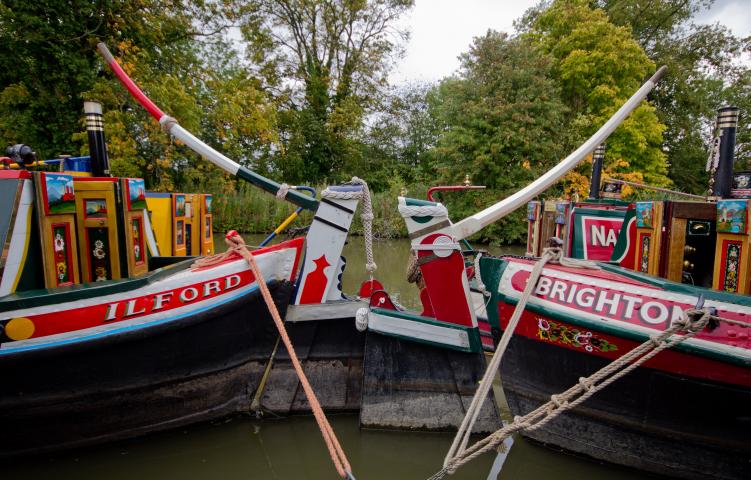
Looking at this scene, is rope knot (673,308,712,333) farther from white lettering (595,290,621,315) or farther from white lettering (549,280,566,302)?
white lettering (549,280,566,302)

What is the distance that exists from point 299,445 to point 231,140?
1034 cm

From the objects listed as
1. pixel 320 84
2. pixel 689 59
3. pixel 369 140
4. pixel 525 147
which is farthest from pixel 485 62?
pixel 689 59

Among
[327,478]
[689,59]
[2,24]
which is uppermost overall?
[689,59]

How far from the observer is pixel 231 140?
11.5 metres

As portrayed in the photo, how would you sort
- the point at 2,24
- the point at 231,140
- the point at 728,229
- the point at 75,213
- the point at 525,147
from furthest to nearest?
the point at 525,147 → the point at 231,140 → the point at 2,24 → the point at 75,213 → the point at 728,229

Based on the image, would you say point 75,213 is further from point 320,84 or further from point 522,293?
point 320,84

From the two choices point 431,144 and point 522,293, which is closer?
point 522,293

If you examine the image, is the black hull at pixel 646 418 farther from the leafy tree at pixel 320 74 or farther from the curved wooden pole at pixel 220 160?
the leafy tree at pixel 320 74

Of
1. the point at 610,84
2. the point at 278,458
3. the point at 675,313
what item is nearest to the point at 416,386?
the point at 278,458

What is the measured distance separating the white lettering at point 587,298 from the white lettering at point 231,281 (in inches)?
88.6

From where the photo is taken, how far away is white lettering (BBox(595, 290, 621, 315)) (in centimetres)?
236

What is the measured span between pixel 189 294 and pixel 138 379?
2.14 feet

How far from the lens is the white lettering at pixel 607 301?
236 centimetres

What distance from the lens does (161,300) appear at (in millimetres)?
2598
